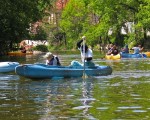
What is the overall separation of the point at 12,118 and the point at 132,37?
191ft

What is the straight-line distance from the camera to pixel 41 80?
2186 centimetres

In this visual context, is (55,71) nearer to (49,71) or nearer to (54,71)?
(54,71)

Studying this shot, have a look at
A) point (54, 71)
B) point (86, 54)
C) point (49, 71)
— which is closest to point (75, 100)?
point (49, 71)

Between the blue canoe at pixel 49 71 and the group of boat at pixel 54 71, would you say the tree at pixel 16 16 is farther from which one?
the blue canoe at pixel 49 71

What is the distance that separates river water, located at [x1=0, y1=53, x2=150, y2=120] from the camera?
11.7 meters

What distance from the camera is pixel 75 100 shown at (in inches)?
571

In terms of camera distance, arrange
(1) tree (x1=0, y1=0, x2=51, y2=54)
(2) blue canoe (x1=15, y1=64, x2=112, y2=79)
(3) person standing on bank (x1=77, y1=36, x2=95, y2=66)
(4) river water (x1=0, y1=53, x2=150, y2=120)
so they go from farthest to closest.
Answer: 1. (1) tree (x1=0, y1=0, x2=51, y2=54)
2. (3) person standing on bank (x1=77, y1=36, x2=95, y2=66)
3. (2) blue canoe (x1=15, y1=64, x2=112, y2=79)
4. (4) river water (x1=0, y1=53, x2=150, y2=120)

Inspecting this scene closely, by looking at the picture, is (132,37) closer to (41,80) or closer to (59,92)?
(41,80)

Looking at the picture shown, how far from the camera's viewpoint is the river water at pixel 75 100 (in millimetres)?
11745

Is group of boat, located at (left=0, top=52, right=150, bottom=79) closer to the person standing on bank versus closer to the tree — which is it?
the person standing on bank

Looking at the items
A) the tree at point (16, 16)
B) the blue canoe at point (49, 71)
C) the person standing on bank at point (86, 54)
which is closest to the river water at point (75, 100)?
the blue canoe at point (49, 71)

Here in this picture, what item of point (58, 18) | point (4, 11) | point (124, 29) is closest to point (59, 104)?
point (4, 11)

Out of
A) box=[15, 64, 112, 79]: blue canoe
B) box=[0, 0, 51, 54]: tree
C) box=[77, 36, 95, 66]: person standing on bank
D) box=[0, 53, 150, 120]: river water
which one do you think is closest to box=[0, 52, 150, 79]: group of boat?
box=[15, 64, 112, 79]: blue canoe

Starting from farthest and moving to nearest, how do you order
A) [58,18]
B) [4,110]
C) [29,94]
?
1. [58,18]
2. [29,94]
3. [4,110]
